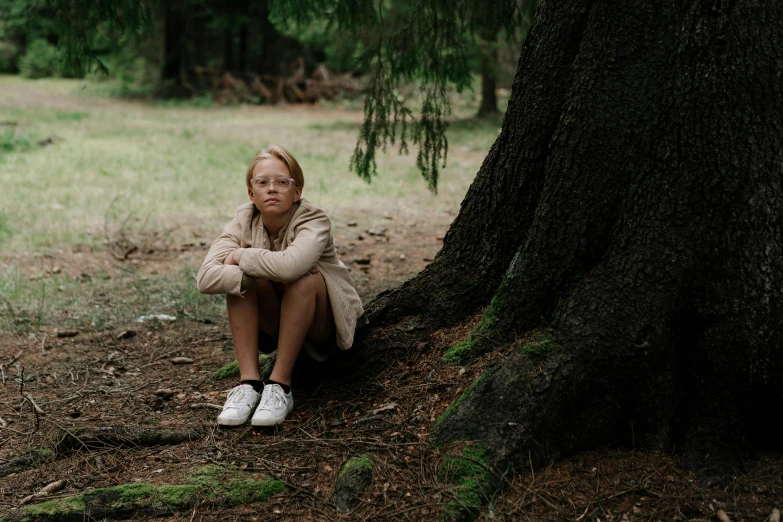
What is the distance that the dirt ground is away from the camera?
264 centimetres

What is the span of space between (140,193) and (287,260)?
713 centimetres

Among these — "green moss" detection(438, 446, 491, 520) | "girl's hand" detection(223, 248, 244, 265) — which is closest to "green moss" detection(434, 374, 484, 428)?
"green moss" detection(438, 446, 491, 520)

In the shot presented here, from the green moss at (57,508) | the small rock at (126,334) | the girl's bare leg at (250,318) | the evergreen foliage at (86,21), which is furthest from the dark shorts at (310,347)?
the evergreen foliage at (86,21)

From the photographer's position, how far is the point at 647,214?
2.84 metres

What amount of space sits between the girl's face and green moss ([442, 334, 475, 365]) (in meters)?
1.04

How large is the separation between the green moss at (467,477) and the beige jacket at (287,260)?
89cm

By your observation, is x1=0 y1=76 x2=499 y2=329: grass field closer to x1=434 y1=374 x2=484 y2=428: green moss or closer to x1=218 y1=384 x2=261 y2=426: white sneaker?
x1=218 y1=384 x2=261 y2=426: white sneaker

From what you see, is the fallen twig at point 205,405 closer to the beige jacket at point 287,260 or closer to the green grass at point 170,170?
the beige jacket at point 287,260

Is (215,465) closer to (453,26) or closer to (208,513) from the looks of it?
(208,513)

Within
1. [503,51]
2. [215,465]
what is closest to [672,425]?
[215,465]

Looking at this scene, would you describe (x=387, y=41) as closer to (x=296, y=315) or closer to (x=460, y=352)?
(x=296, y=315)

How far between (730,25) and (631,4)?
0.38 meters

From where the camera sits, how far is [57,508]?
267cm

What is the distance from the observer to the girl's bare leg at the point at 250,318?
341 cm
